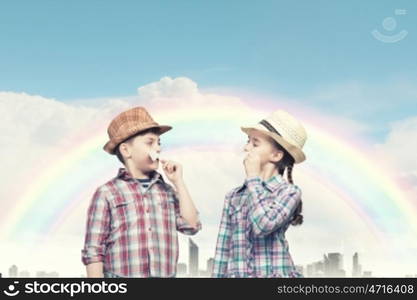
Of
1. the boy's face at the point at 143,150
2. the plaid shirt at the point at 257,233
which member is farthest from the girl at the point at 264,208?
the boy's face at the point at 143,150

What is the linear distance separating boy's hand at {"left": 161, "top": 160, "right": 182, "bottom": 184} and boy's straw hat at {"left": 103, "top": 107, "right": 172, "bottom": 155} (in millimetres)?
342

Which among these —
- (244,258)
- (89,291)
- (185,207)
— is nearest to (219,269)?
(244,258)

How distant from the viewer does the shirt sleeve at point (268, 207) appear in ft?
17.6

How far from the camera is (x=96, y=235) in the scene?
5.47 m

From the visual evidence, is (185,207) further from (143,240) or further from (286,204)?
(286,204)

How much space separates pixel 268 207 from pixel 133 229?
120 cm

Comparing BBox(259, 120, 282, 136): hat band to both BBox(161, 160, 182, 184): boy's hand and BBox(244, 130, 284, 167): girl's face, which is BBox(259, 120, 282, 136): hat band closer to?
BBox(244, 130, 284, 167): girl's face

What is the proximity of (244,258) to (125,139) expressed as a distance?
5.07 ft

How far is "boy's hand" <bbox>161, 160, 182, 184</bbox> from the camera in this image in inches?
225

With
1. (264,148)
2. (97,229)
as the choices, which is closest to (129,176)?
(97,229)

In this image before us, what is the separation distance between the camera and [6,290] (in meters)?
5.79

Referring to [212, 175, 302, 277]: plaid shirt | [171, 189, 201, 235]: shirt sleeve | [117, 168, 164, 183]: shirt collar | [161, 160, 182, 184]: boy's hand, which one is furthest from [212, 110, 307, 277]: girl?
[117, 168, 164, 183]: shirt collar

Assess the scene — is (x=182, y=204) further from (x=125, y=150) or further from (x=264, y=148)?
(x=264, y=148)

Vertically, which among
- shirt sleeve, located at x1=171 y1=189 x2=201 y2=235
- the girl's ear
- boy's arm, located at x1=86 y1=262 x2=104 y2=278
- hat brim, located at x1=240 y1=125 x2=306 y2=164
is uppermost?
hat brim, located at x1=240 y1=125 x2=306 y2=164
